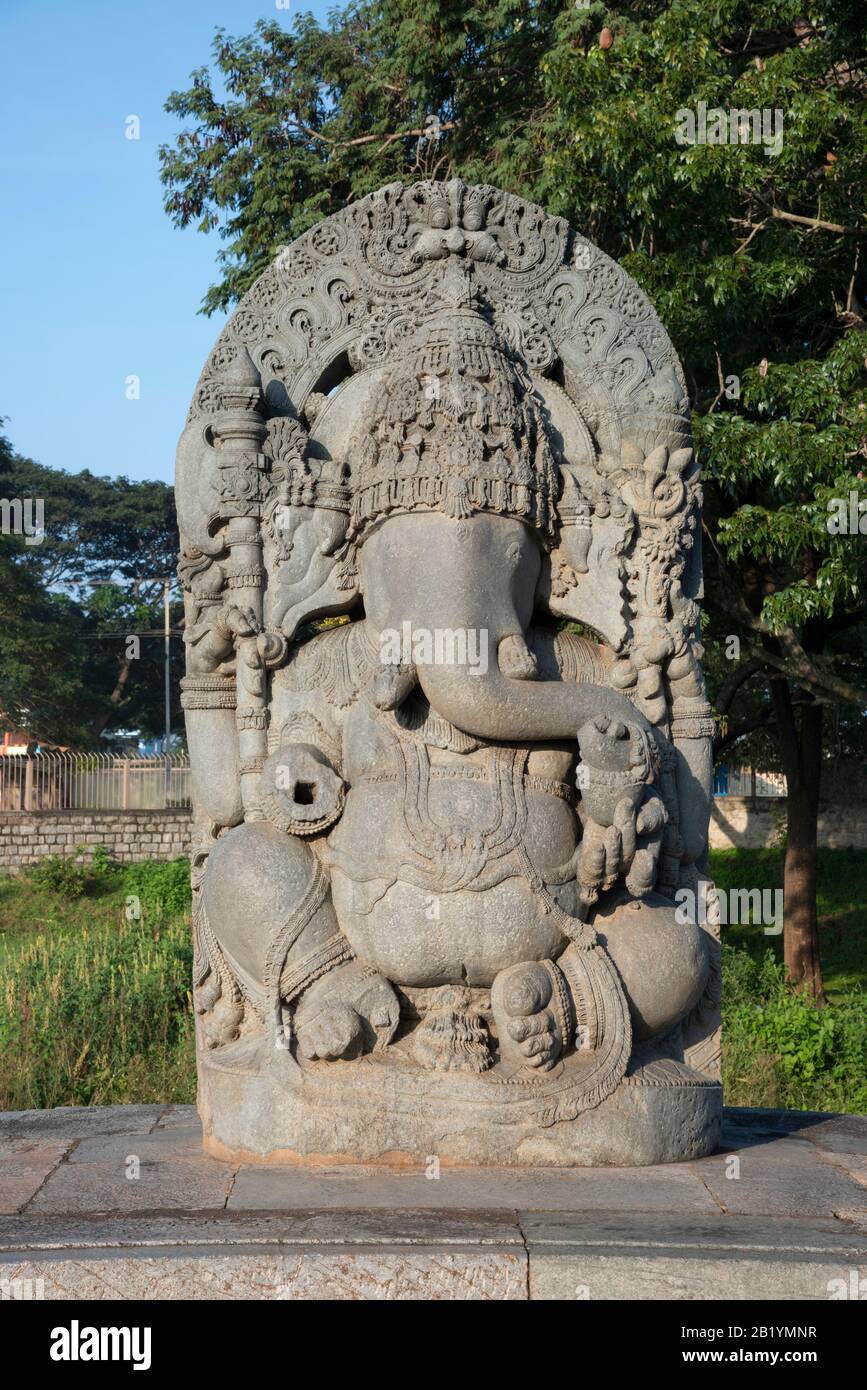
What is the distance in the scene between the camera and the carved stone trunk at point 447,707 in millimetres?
5129

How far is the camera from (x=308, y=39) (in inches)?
596

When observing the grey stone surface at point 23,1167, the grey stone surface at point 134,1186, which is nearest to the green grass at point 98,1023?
the grey stone surface at point 23,1167

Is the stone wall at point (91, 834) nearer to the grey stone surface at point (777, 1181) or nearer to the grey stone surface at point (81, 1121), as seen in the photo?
the grey stone surface at point (81, 1121)

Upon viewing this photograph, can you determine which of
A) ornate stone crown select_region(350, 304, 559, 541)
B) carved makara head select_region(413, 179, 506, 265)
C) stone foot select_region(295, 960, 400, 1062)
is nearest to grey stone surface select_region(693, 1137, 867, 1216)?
stone foot select_region(295, 960, 400, 1062)

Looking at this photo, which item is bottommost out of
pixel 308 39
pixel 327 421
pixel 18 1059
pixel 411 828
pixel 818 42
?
pixel 18 1059

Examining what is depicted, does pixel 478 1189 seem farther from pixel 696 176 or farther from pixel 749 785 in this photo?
pixel 749 785

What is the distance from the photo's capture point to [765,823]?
26109 mm

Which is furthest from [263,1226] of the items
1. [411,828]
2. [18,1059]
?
[18,1059]

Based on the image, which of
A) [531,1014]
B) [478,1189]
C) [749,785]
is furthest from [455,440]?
[749,785]

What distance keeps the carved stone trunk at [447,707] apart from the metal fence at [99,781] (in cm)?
2013

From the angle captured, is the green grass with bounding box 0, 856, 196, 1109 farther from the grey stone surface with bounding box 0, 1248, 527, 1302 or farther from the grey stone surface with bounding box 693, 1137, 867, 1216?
the grey stone surface with bounding box 0, 1248, 527, 1302

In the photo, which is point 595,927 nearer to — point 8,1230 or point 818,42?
point 8,1230

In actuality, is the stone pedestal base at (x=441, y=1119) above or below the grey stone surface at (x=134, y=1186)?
above

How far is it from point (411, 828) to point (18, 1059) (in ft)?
18.4
